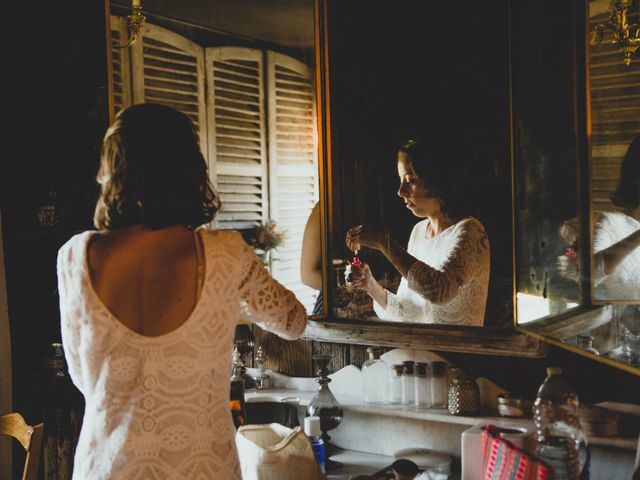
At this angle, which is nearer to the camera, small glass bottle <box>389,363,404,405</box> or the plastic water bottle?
the plastic water bottle

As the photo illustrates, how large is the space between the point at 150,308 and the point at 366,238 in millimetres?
926

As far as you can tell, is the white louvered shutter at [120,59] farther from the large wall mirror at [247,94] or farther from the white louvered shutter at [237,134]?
the white louvered shutter at [237,134]

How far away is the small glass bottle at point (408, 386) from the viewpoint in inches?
86.7

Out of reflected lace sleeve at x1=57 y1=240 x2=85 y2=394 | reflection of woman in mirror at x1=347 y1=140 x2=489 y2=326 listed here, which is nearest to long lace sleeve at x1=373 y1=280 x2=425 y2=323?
reflection of woman in mirror at x1=347 y1=140 x2=489 y2=326

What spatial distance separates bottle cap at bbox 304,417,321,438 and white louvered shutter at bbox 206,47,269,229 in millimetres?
763

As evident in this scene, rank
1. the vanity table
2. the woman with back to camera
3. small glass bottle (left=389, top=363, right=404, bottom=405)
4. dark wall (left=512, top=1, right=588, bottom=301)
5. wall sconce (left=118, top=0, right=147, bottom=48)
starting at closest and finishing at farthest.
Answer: the woman with back to camera → dark wall (left=512, top=1, right=588, bottom=301) → the vanity table → small glass bottle (left=389, top=363, right=404, bottom=405) → wall sconce (left=118, top=0, right=147, bottom=48)

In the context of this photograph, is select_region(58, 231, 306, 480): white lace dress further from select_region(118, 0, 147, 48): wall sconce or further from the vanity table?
select_region(118, 0, 147, 48): wall sconce

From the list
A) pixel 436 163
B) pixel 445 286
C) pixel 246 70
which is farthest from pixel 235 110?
pixel 445 286

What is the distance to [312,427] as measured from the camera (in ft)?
6.91

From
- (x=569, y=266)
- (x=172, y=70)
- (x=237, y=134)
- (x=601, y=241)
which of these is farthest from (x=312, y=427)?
(x=172, y=70)

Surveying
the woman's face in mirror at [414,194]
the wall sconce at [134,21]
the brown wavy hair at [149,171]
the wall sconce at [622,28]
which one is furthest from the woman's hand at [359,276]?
the wall sconce at [134,21]

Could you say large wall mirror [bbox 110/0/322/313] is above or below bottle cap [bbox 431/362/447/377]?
above

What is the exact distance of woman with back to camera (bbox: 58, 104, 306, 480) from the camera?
1507 mm

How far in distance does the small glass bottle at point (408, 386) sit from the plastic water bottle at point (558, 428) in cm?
49
